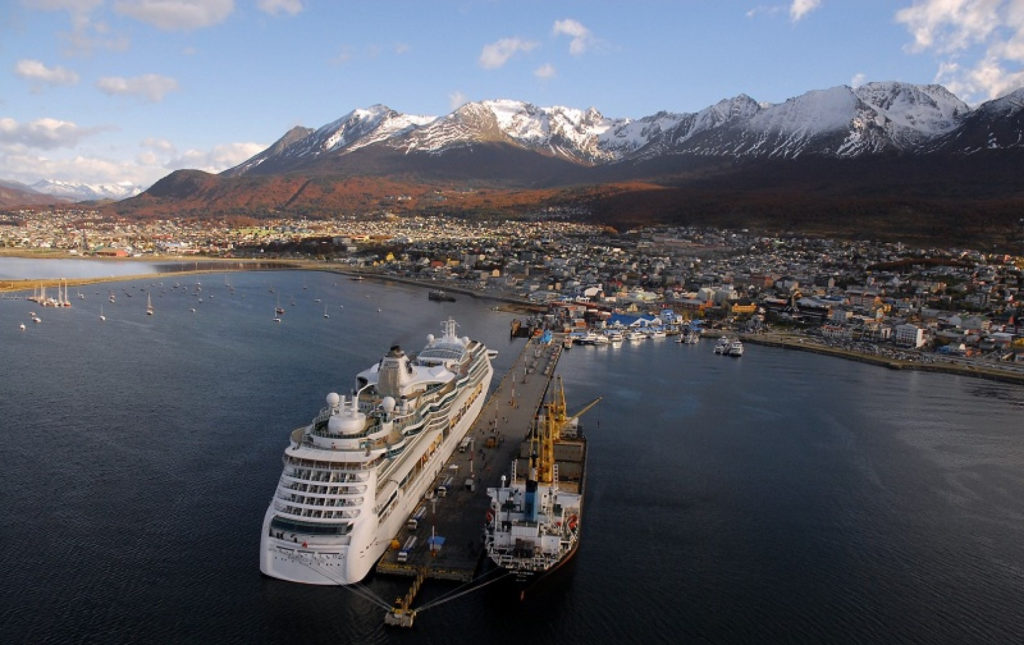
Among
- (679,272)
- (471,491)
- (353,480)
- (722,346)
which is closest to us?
(353,480)

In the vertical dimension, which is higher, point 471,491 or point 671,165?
point 671,165

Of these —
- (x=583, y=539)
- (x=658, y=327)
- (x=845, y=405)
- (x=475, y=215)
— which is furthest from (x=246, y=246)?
(x=583, y=539)

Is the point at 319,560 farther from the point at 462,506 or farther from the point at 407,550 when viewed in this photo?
the point at 462,506

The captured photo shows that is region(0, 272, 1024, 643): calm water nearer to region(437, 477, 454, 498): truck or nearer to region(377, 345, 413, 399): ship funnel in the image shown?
region(437, 477, 454, 498): truck

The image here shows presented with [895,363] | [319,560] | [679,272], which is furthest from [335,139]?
[319,560]

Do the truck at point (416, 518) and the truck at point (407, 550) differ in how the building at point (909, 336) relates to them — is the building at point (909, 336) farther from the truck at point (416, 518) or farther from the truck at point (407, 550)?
the truck at point (407, 550)

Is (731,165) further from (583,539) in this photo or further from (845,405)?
(583,539)

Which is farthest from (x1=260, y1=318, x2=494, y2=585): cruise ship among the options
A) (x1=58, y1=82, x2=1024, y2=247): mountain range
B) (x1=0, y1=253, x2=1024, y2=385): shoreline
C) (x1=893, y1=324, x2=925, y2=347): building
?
(x1=58, y1=82, x2=1024, y2=247): mountain range
